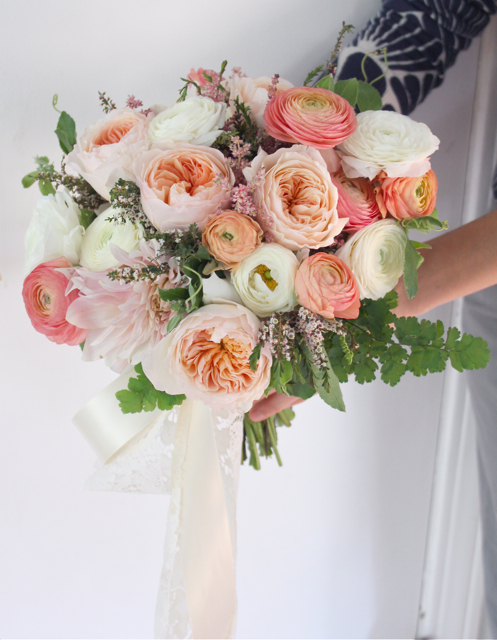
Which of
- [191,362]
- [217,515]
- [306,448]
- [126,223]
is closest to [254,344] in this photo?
[191,362]

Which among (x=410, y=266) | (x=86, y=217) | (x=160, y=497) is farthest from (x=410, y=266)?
(x=160, y=497)

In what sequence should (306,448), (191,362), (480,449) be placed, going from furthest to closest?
(306,448) < (480,449) < (191,362)

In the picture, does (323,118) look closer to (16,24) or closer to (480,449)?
(16,24)

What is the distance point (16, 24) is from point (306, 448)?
104cm

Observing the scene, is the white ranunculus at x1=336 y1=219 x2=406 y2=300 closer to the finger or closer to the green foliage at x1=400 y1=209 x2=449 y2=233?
the green foliage at x1=400 y1=209 x2=449 y2=233

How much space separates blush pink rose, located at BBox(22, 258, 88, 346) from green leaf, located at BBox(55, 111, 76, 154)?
0.58ft

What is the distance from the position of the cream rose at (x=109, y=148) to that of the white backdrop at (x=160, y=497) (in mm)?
228

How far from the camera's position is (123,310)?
1.73 ft

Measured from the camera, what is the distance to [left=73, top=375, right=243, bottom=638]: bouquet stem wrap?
2.26 ft

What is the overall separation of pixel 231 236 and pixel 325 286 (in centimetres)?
11

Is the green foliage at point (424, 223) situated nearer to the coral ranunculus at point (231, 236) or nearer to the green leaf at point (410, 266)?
the green leaf at point (410, 266)

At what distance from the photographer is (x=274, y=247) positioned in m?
0.49

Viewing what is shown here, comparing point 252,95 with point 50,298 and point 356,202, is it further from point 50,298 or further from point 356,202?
point 50,298

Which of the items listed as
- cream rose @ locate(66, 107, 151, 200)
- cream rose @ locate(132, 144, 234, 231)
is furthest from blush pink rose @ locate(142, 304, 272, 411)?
cream rose @ locate(66, 107, 151, 200)
